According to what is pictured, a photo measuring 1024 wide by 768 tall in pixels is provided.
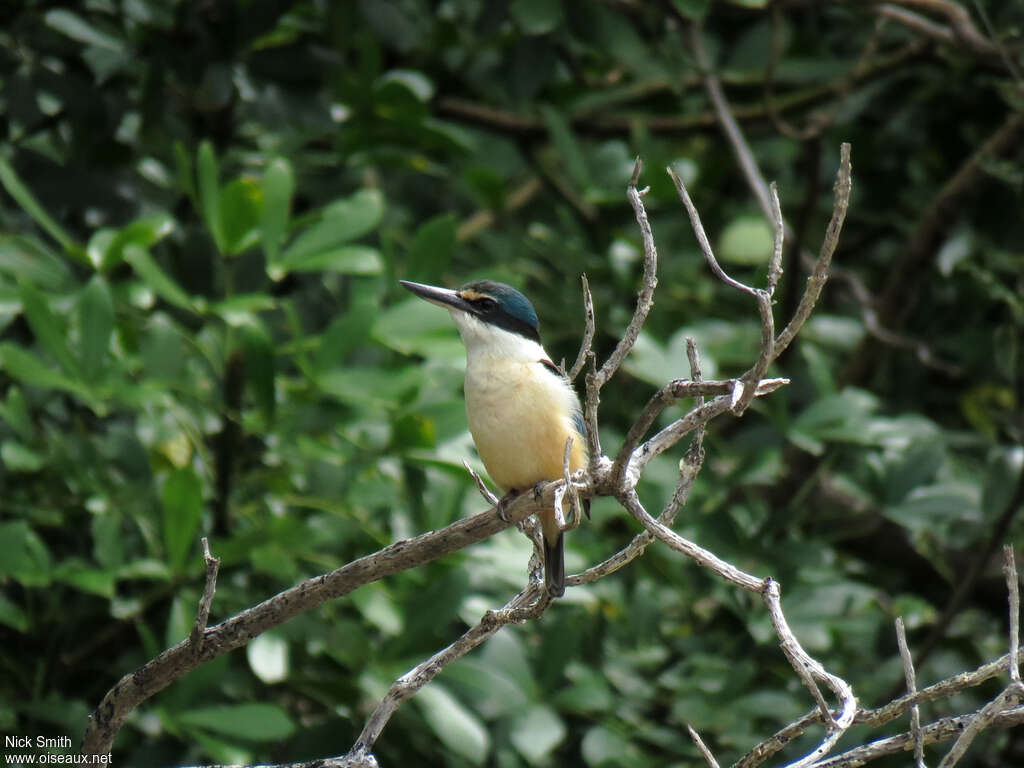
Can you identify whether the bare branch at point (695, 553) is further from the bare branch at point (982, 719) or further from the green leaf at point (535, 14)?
the green leaf at point (535, 14)

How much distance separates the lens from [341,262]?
3656 mm

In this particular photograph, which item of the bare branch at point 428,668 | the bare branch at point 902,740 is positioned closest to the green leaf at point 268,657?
the bare branch at point 428,668

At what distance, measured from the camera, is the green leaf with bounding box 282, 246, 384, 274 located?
363cm

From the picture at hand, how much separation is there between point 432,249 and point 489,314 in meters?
0.43

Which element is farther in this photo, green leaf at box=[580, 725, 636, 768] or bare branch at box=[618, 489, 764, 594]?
green leaf at box=[580, 725, 636, 768]

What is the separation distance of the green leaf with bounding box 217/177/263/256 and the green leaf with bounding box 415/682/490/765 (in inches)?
57.5

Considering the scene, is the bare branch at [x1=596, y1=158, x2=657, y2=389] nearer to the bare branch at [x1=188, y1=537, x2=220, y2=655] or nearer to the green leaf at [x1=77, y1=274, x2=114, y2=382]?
the bare branch at [x1=188, y1=537, x2=220, y2=655]

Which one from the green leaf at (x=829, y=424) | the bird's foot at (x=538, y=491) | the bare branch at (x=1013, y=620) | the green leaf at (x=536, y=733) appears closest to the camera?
the bare branch at (x=1013, y=620)

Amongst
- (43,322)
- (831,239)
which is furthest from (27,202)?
(831,239)

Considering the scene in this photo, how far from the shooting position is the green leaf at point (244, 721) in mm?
3377

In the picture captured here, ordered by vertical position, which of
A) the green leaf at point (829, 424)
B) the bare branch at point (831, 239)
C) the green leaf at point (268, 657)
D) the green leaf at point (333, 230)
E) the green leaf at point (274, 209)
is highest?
the bare branch at point (831, 239)

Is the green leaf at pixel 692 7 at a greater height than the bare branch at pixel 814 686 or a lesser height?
greater

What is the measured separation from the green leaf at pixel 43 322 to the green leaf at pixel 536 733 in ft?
5.83

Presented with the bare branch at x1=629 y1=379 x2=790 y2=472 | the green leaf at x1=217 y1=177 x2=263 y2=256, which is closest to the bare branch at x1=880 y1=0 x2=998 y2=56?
the green leaf at x1=217 y1=177 x2=263 y2=256
